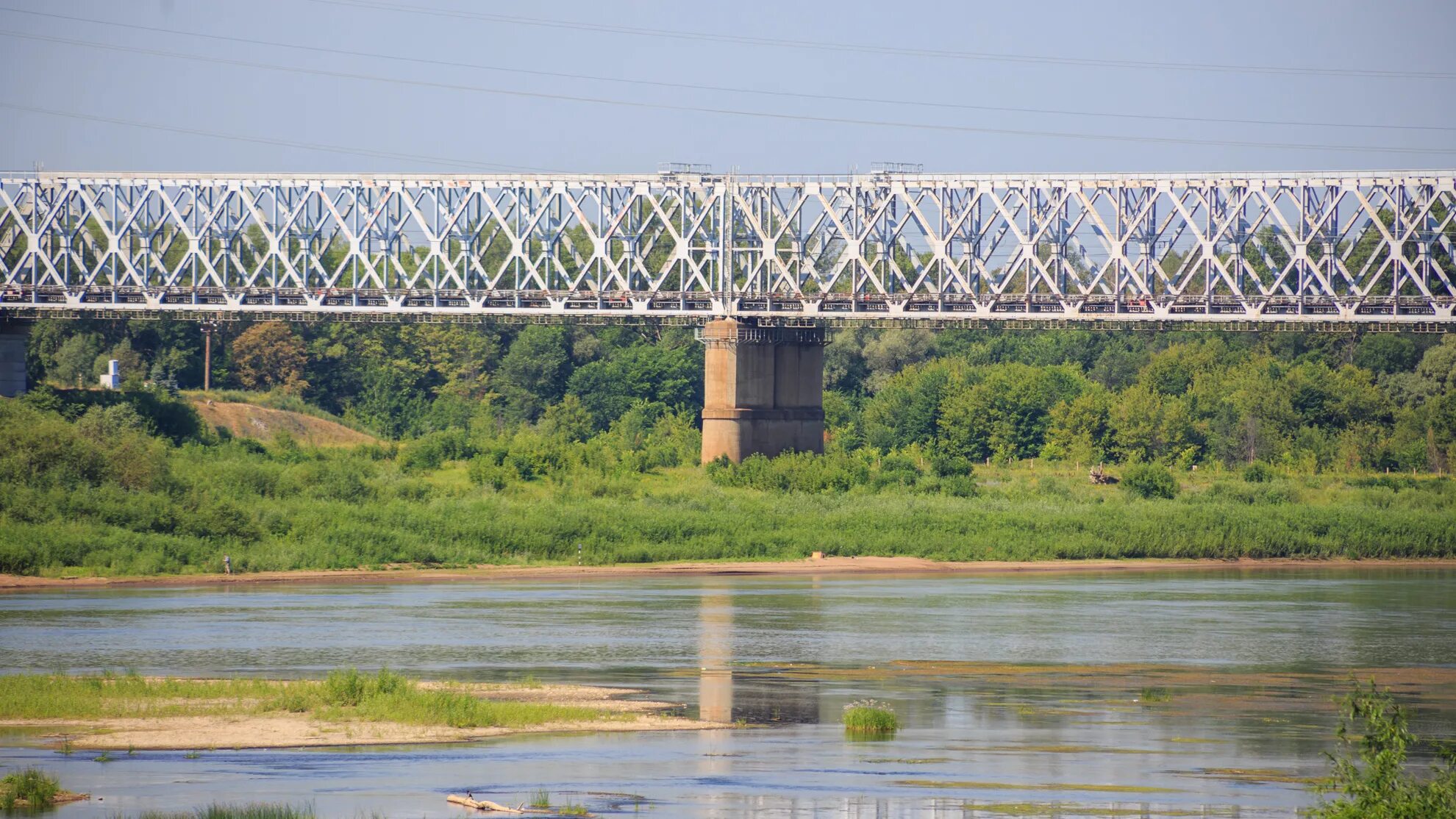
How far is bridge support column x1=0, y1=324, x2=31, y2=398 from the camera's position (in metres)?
108

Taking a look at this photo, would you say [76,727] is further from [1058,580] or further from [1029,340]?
[1029,340]

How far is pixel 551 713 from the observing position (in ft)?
107

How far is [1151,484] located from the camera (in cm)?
9225

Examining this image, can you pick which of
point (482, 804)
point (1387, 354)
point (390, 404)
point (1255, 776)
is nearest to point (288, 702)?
point (482, 804)

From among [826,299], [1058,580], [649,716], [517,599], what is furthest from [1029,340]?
[649,716]

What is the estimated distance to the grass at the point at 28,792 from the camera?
2405 centimetres

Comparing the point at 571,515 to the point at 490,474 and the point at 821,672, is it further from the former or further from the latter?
the point at 821,672

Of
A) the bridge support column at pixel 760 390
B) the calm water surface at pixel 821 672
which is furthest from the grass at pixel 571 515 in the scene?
the calm water surface at pixel 821 672

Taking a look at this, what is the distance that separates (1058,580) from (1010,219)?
37519 millimetres

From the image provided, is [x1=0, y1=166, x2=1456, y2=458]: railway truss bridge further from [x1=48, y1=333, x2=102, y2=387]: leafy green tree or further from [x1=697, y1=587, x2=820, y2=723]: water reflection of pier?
[x1=697, y1=587, x2=820, y2=723]: water reflection of pier

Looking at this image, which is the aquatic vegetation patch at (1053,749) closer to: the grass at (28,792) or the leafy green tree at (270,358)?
the grass at (28,792)

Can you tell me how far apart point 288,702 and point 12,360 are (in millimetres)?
84143

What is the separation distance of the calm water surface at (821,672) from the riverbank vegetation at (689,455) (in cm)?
687

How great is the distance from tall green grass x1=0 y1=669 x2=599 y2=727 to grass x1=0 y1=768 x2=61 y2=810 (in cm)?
737
